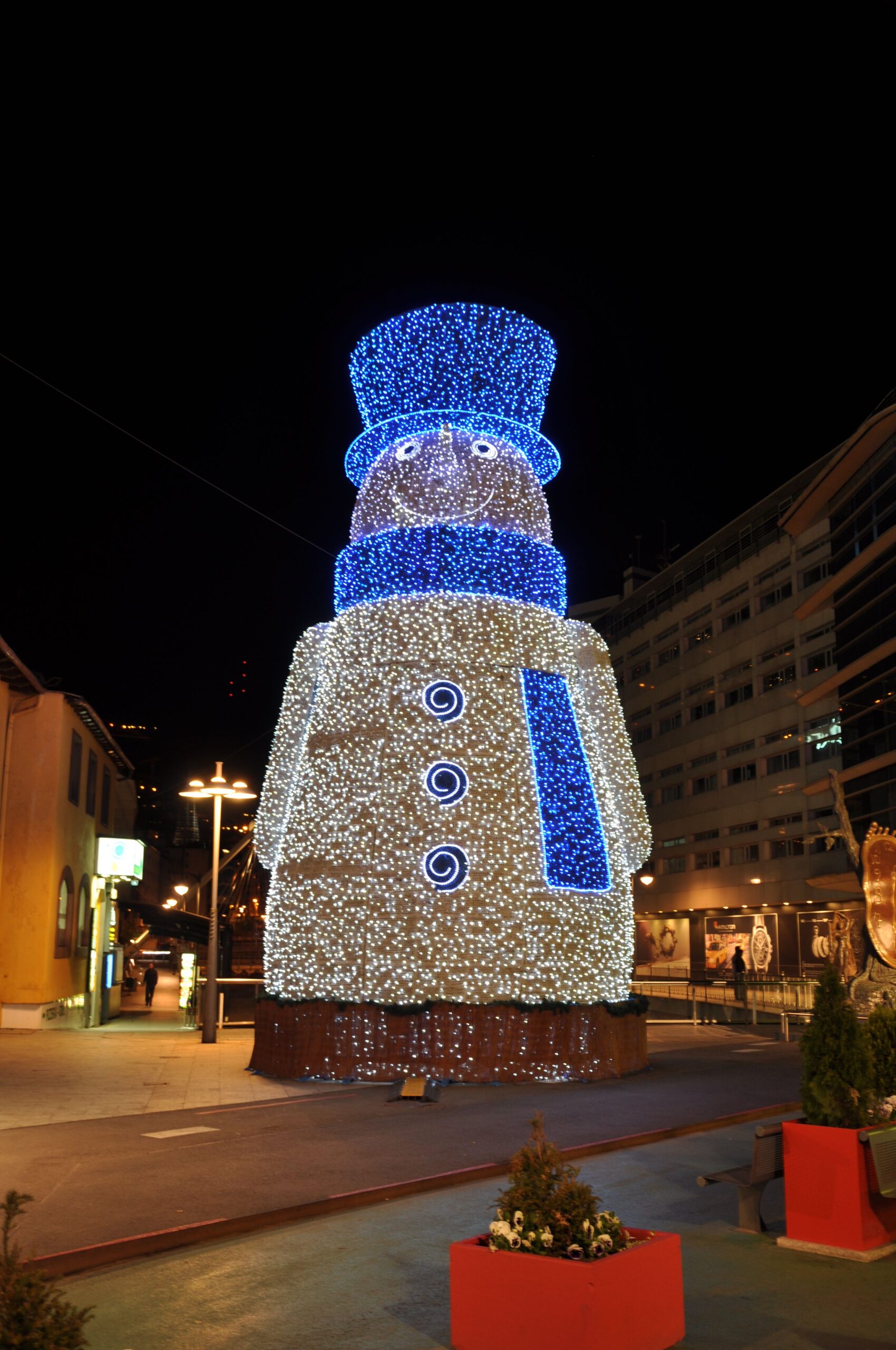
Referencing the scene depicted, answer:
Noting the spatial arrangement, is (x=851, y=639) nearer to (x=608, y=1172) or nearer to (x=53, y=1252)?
(x=608, y=1172)

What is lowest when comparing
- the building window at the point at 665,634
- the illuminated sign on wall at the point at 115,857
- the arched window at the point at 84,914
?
the arched window at the point at 84,914

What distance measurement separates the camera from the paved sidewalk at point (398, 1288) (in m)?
5.34

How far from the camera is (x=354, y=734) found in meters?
16.7

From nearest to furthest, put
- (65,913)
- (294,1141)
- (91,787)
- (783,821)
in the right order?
(294,1141) < (65,913) < (91,787) < (783,821)

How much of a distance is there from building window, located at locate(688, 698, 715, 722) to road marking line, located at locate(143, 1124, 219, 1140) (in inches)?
1858

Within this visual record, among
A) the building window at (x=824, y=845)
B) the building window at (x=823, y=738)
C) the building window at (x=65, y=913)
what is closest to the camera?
the building window at (x=65, y=913)

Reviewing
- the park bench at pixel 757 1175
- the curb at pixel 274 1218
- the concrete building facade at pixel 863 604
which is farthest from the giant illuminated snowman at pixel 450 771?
the concrete building facade at pixel 863 604

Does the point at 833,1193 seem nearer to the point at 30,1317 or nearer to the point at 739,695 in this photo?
the point at 30,1317

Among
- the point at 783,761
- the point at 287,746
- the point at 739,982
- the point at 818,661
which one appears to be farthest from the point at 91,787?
the point at 783,761

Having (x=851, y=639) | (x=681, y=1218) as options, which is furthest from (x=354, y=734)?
(x=851, y=639)

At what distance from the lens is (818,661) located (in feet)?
155

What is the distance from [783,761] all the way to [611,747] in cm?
3455

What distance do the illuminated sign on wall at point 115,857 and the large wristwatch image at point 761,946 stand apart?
2936 centimetres

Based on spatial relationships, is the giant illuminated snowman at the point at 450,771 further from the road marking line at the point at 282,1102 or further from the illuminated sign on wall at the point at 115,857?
the illuminated sign on wall at the point at 115,857
